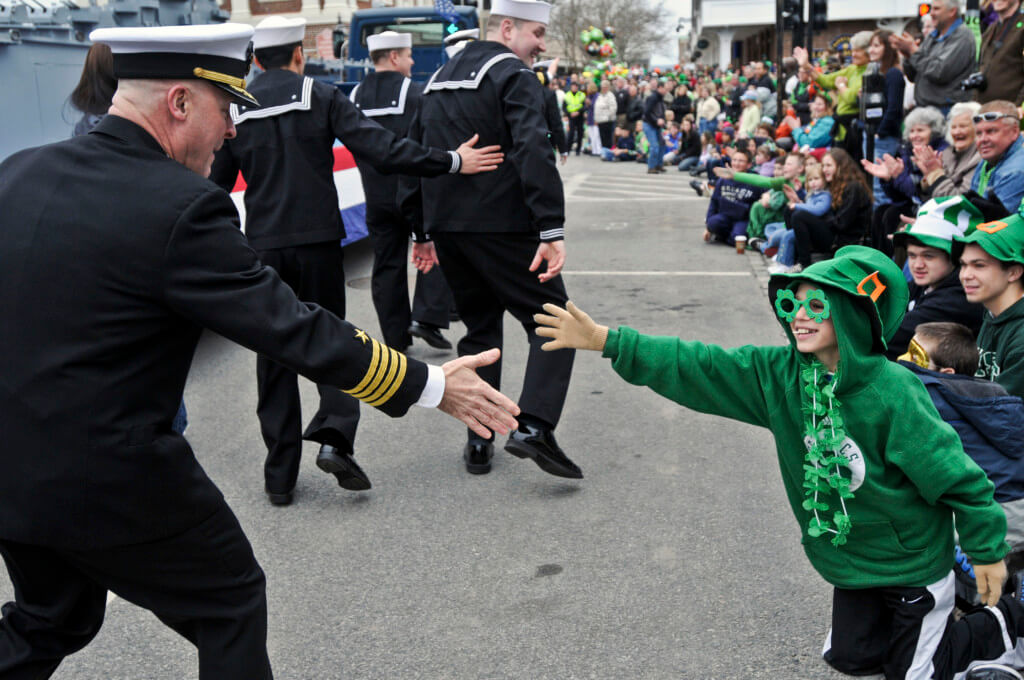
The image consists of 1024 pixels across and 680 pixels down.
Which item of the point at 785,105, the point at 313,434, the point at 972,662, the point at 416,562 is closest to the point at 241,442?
the point at 313,434

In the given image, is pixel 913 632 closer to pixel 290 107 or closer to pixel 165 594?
pixel 165 594

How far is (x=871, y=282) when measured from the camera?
285 centimetres

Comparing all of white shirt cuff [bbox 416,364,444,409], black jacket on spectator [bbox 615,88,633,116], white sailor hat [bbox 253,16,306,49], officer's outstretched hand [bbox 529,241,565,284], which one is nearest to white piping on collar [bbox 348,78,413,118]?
white sailor hat [bbox 253,16,306,49]

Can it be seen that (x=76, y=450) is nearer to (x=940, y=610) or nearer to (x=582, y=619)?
(x=582, y=619)

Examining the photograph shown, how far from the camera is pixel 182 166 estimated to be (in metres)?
2.32

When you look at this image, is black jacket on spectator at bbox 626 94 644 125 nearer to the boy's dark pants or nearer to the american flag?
the american flag

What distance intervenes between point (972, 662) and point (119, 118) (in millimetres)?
2723

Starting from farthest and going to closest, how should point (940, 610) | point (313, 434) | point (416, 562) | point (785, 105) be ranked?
1. point (785, 105)
2. point (313, 434)
3. point (416, 562)
4. point (940, 610)

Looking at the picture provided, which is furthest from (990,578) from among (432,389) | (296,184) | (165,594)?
(296,184)

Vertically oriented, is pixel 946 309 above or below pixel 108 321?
below

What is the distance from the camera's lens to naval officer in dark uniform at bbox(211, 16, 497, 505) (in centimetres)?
463

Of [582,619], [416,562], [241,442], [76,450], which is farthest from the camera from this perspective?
[241,442]

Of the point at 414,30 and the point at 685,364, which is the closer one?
the point at 685,364

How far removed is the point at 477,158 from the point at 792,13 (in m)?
13.5
